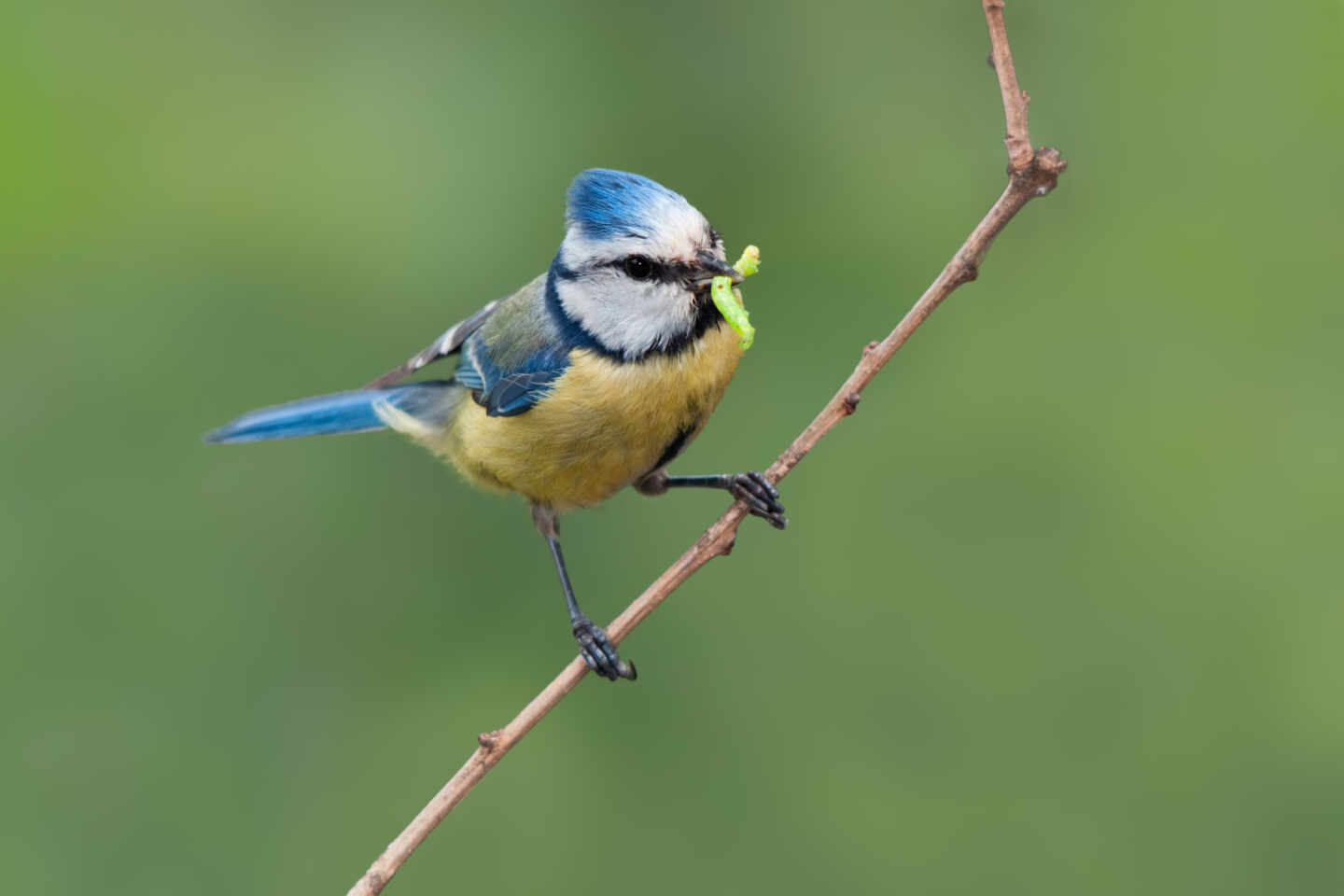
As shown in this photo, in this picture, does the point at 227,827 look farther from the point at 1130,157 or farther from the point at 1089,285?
the point at 1130,157

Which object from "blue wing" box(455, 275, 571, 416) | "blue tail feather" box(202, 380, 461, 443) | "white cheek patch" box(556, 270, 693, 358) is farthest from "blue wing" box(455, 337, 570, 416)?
"blue tail feather" box(202, 380, 461, 443)

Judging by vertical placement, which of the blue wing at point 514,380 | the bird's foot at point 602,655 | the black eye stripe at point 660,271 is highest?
the black eye stripe at point 660,271

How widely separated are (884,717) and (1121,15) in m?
2.04

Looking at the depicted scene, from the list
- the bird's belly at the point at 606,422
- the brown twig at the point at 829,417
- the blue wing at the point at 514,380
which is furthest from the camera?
the blue wing at the point at 514,380

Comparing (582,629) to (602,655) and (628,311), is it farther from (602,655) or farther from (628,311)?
(628,311)

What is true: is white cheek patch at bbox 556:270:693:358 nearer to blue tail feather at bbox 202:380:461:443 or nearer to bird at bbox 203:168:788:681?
bird at bbox 203:168:788:681

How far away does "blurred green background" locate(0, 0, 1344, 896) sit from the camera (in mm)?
3650

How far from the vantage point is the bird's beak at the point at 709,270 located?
2867 mm

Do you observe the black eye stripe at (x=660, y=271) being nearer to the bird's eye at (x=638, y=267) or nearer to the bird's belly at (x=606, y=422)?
the bird's eye at (x=638, y=267)

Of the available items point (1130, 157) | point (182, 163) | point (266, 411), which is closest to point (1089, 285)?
point (1130, 157)

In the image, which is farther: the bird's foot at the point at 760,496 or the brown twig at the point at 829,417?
the bird's foot at the point at 760,496

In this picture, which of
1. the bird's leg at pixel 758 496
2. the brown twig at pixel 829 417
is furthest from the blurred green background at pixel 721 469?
the brown twig at pixel 829 417

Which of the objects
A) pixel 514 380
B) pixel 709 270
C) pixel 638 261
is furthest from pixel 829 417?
pixel 514 380

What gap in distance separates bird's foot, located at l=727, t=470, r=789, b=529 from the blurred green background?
730 mm
